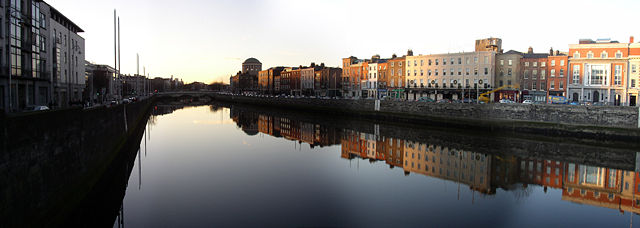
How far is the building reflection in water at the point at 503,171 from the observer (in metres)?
15.8

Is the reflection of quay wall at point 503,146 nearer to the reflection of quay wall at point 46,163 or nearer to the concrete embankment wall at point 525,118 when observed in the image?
the concrete embankment wall at point 525,118

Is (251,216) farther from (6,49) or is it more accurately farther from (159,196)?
(6,49)

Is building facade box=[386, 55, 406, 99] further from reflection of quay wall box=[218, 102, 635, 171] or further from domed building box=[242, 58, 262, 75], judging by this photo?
domed building box=[242, 58, 262, 75]

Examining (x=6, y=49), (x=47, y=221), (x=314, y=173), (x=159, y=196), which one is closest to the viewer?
(x=47, y=221)

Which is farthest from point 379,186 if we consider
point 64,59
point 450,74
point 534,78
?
point 450,74

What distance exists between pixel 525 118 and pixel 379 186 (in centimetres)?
2338

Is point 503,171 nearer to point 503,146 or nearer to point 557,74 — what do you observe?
point 503,146

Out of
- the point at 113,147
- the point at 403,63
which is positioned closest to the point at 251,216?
the point at 113,147

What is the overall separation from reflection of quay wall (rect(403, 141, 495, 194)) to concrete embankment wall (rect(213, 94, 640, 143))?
1110 centimetres

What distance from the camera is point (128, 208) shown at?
13.6 meters

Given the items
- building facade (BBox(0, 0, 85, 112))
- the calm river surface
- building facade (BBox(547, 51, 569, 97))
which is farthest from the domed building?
the calm river surface

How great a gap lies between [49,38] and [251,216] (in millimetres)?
31142

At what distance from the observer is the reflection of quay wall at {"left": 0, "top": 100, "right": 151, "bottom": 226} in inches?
324

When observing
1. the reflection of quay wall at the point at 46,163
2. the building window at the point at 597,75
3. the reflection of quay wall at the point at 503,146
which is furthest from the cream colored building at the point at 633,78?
the reflection of quay wall at the point at 46,163
